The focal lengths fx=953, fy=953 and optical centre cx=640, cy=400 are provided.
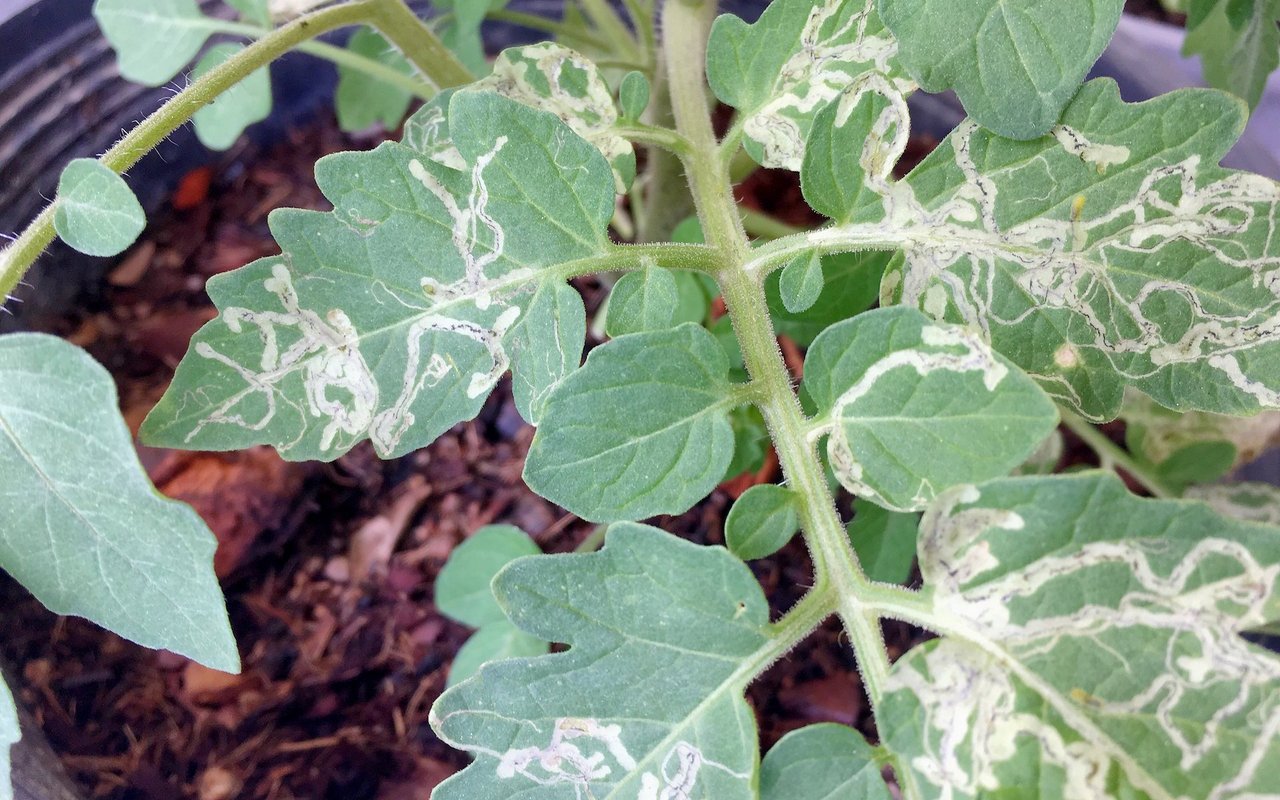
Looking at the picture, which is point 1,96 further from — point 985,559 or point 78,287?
point 985,559

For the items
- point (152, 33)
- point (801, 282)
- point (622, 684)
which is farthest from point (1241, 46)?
point (152, 33)

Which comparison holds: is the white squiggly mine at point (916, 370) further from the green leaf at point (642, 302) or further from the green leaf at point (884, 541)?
the green leaf at point (884, 541)

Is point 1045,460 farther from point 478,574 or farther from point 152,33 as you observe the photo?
point 152,33

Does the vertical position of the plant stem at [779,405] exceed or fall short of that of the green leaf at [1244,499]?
it exceeds it

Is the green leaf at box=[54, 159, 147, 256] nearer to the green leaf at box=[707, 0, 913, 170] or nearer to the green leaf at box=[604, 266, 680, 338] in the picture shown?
the green leaf at box=[604, 266, 680, 338]

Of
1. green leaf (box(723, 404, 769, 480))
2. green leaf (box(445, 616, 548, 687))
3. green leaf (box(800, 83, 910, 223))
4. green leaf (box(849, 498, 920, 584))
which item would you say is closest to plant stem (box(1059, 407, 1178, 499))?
green leaf (box(849, 498, 920, 584))

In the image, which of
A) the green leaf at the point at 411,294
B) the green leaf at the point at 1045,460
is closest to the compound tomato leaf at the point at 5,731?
the green leaf at the point at 411,294
